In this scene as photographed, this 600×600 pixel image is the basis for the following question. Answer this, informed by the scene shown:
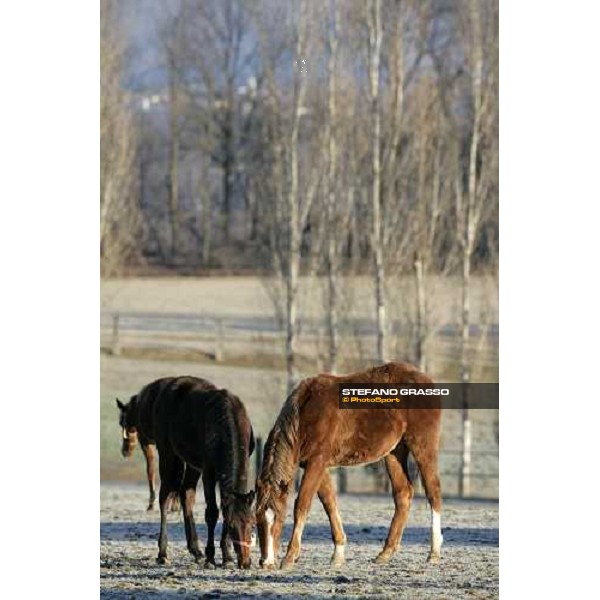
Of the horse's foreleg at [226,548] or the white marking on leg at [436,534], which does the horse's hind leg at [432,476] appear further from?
the horse's foreleg at [226,548]

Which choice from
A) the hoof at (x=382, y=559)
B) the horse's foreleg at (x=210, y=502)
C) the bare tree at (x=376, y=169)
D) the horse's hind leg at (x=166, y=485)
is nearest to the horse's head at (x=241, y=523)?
the horse's foreleg at (x=210, y=502)

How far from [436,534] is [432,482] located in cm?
28

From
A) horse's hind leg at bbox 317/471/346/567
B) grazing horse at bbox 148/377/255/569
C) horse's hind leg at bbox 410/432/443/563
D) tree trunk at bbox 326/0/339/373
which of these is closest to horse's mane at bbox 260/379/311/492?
grazing horse at bbox 148/377/255/569

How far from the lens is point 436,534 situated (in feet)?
26.9

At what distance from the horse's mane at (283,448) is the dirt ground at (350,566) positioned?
29cm

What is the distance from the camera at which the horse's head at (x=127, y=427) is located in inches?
337

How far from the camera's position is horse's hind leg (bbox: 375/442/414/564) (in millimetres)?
8164

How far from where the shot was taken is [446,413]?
8211mm

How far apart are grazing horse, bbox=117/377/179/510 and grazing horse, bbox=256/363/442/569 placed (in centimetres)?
84

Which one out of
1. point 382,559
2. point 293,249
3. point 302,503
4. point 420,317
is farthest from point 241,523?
point 293,249

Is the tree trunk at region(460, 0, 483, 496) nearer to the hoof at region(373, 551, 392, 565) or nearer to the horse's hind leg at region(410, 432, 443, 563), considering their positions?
the horse's hind leg at region(410, 432, 443, 563)
